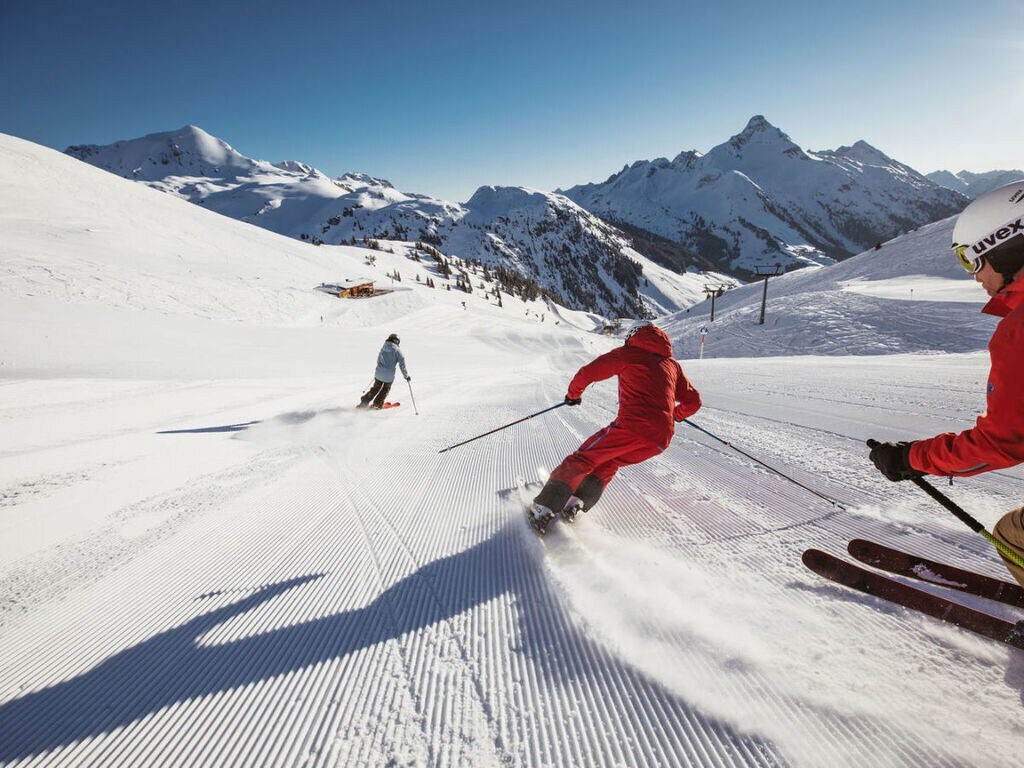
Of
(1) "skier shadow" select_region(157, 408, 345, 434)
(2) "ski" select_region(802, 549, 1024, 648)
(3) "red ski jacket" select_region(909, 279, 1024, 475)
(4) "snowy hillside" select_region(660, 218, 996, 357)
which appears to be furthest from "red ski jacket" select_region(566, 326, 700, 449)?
(4) "snowy hillside" select_region(660, 218, 996, 357)

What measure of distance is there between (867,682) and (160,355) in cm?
1519

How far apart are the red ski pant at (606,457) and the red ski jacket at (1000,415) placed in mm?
1640

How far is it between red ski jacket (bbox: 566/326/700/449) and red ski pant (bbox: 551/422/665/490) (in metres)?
0.07

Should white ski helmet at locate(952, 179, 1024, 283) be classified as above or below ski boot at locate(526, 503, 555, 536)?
above

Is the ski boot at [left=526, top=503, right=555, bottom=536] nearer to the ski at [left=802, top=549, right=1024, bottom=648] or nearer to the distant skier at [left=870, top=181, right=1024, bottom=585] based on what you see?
the ski at [left=802, top=549, right=1024, bottom=648]

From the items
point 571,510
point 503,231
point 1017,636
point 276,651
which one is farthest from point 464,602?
point 503,231

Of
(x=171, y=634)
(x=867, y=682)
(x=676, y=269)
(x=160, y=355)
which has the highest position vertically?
(x=676, y=269)

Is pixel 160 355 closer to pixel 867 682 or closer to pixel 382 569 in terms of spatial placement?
pixel 382 569

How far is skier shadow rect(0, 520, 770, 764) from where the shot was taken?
183cm

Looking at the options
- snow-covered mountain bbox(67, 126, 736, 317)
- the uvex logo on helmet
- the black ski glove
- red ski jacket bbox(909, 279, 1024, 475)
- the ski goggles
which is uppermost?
snow-covered mountain bbox(67, 126, 736, 317)

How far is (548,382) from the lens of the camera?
1309 centimetres

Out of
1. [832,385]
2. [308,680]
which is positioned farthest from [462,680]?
[832,385]

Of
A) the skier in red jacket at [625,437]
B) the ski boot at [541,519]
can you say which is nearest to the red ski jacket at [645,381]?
the skier in red jacket at [625,437]

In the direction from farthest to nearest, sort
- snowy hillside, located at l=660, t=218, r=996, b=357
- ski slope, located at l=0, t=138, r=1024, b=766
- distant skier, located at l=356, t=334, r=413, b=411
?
1. snowy hillside, located at l=660, t=218, r=996, b=357
2. distant skier, located at l=356, t=334, r=413, b=411
3. ski slope, located at l=0, t=138, r=1024, b=766
